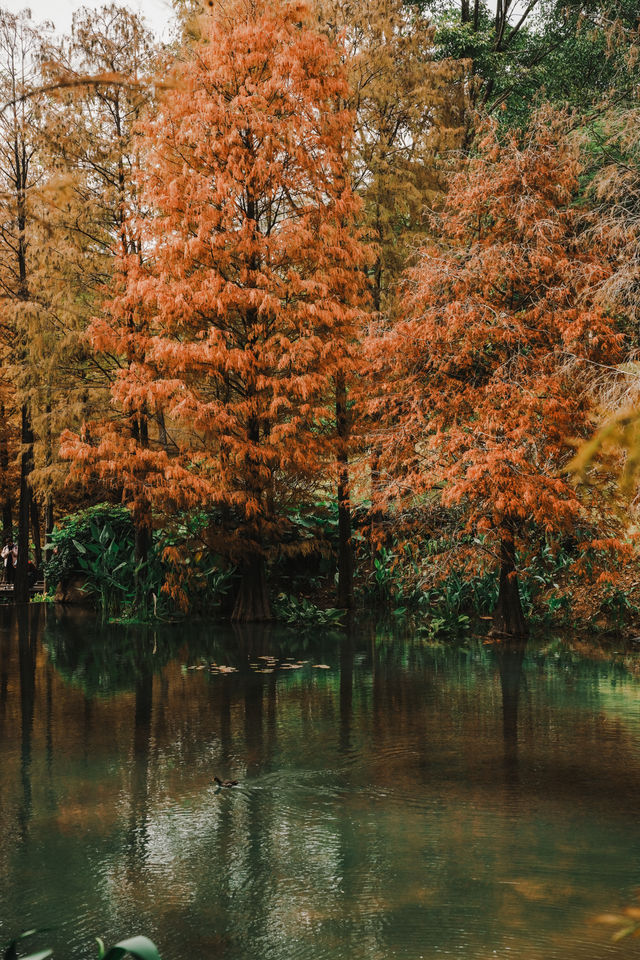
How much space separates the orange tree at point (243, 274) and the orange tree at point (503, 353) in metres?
1.82

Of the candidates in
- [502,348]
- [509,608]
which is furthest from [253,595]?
[502,348]

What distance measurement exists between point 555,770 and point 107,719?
3594 millimetres

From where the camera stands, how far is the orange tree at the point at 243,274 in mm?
12852

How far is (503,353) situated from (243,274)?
429cm

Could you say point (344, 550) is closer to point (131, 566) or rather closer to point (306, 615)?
point (306, 615)

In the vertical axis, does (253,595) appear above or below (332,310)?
below

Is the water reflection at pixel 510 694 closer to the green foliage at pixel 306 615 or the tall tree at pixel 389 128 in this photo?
the green foliage at pixel 306 615

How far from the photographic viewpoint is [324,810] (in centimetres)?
498

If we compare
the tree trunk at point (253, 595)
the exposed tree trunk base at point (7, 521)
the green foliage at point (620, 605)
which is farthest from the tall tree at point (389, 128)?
the exposed tree trunk base at point (7, 521)

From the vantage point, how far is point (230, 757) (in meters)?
6.13

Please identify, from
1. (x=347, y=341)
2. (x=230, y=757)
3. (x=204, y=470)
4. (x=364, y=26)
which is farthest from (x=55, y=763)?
(x=364, y=26)

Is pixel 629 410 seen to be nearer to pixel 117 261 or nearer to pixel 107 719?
pixel 107 719

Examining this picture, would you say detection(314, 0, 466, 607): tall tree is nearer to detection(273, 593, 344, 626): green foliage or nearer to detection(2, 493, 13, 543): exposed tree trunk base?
detection(273, 593, 344, 626): green foliage

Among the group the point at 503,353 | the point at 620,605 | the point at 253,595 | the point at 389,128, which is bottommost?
the point at 620,605
